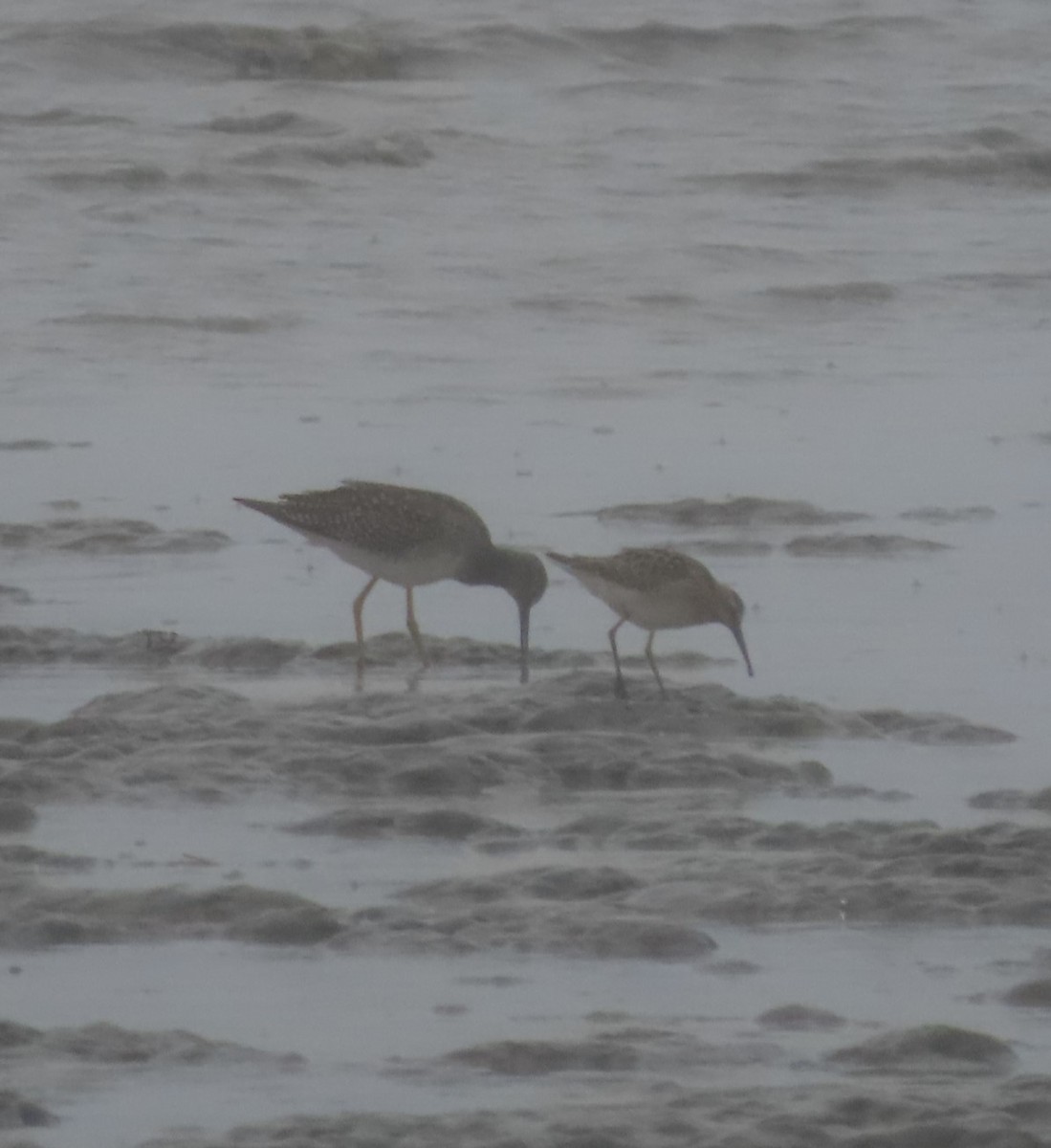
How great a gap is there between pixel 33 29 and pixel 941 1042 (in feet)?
71.8

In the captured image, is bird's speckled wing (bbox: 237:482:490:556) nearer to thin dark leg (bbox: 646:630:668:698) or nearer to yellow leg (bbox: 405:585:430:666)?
yellow leg (bbox: 405:585:430:666)

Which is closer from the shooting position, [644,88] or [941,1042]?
[941,1042]

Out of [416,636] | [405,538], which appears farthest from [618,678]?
[405,538]

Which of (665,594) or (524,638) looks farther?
(524,638)

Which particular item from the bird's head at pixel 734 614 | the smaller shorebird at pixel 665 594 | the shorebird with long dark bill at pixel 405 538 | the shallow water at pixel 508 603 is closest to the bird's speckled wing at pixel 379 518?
the shorebird with long dark bill at pixel 405 538

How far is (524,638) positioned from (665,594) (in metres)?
0.54

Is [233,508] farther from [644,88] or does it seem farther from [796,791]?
[644,88]

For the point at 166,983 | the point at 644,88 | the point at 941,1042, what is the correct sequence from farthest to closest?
the point at 644,88, the point at 166,983, the point at 941,1042

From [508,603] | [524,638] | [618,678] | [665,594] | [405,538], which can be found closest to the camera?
[618,678]

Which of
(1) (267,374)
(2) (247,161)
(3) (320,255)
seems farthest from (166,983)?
(2) (247,161)

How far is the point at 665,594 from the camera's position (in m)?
7.07

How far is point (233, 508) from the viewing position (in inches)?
372

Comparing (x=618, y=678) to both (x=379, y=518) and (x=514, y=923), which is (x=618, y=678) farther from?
(x=514, y=923)

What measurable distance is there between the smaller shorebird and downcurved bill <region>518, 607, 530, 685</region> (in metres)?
0.24
